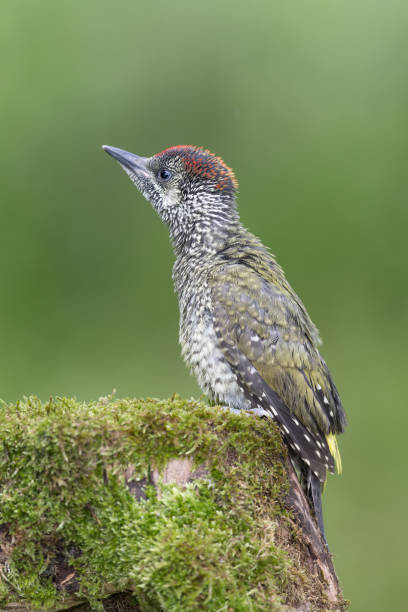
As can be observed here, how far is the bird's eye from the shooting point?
472 centimetres

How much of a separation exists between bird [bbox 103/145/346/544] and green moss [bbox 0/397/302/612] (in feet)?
2.35

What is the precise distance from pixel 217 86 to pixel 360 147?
150 cm

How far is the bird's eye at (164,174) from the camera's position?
4719mm

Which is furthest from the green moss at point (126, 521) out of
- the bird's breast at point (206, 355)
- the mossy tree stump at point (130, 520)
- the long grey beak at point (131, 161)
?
the long grey beak at point (131, 161)

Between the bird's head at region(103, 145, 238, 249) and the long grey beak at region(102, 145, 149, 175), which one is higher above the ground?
the long grey beak at region(102, 145, 149, 175)

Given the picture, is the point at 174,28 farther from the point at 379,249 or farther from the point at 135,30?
the point at 379,249

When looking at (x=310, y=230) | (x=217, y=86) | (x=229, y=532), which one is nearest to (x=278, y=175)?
(x=310, y=230)

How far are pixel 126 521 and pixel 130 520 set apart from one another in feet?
0.05

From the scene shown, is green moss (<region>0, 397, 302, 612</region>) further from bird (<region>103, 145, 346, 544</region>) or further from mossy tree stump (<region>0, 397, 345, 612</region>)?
bird (<region>103, 145, 346, 544</region>)

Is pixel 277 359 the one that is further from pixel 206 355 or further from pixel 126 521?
pixel 126 521

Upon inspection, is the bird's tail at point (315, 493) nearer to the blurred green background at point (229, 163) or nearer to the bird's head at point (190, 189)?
the bird's head at point (190, 189)

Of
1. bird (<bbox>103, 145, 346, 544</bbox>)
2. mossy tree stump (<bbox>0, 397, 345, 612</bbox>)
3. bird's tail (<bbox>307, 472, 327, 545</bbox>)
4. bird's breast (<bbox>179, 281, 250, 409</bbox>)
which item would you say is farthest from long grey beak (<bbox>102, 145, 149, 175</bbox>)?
mossy tree stump (<bbox>0, 397, 345, 612</bbox>)

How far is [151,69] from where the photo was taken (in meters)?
6.54

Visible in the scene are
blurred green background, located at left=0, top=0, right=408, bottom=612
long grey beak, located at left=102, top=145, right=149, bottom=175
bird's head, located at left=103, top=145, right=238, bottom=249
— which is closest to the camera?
bird's head, located at left=103, top=145, right=238, bottom=249
